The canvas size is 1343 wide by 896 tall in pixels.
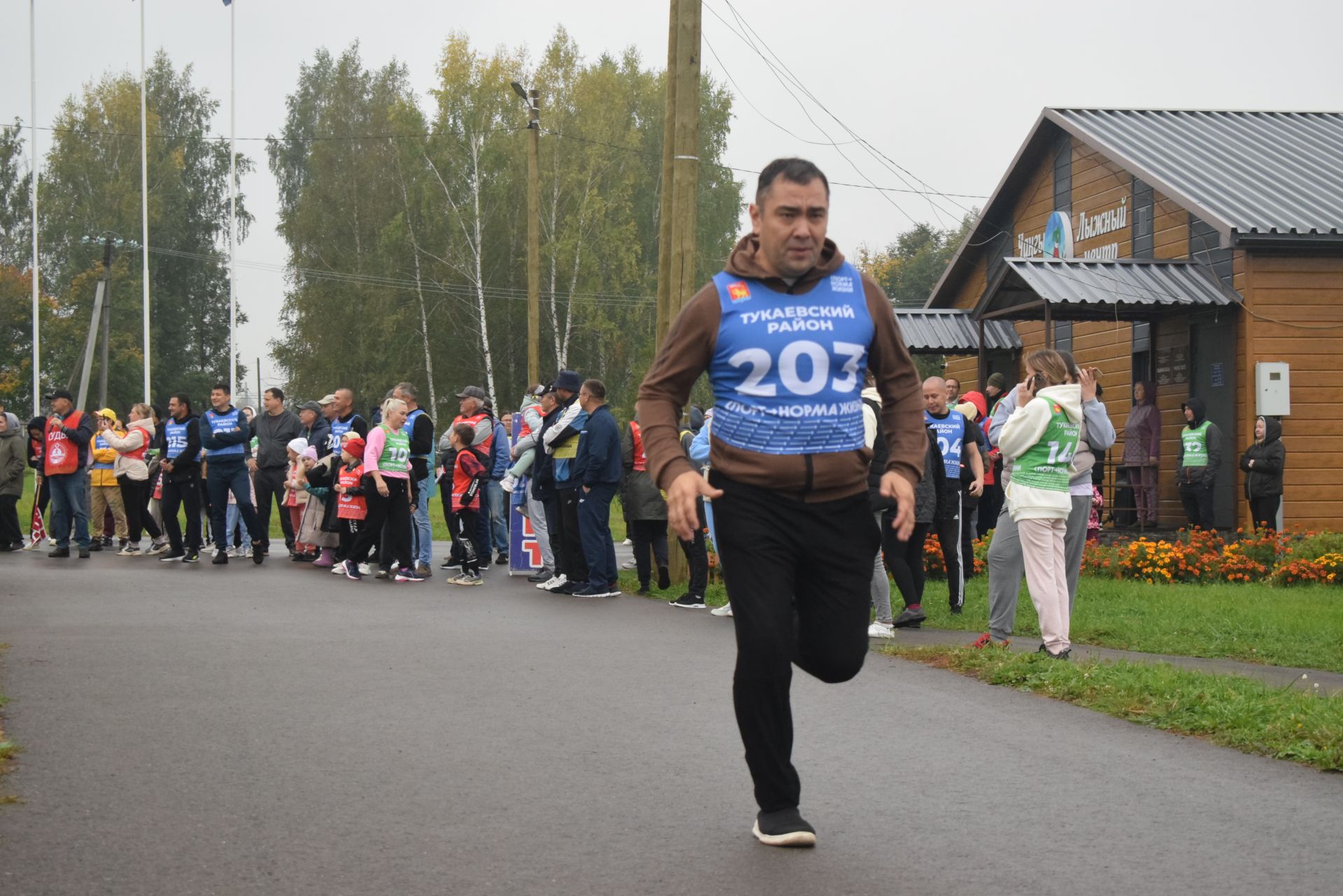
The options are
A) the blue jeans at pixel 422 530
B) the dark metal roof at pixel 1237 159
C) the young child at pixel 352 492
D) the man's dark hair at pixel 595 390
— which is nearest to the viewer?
the man's dark hair at pixel 595 390

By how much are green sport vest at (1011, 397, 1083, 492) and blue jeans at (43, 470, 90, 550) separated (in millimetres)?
13605

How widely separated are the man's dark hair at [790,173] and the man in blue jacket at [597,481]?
356 inches

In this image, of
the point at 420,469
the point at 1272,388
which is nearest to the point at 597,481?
the point at 420,469

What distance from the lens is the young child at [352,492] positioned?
1677 cm

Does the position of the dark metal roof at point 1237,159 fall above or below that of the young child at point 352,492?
above

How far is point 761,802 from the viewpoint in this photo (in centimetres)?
498

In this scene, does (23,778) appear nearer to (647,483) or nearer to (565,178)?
(647,483)

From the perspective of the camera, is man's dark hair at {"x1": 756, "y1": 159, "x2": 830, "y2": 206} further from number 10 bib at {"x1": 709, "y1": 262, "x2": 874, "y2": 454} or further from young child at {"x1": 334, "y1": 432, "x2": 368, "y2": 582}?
young child at {"x1": 334, "y1": 432, "x2": 368, "y2": 582}

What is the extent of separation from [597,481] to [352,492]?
12.4 ft

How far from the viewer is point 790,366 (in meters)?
4.87

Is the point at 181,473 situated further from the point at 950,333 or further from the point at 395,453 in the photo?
the point at 950,333

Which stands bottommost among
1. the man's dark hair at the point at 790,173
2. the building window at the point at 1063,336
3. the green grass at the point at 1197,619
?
the green grass at the point at 1197,619

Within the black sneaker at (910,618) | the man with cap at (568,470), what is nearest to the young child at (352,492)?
the man with cap at (568,470)

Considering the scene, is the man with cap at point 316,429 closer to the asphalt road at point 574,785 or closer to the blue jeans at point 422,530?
the blue jeans at point 422,530
